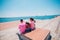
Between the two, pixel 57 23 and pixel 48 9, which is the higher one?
pixel 48 9

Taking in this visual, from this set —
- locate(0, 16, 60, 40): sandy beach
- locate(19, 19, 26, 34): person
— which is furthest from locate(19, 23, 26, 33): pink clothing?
locate(0, 16, 60, 40): sandy beach

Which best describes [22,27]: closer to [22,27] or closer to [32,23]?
[22,27]

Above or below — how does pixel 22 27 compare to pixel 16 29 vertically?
above

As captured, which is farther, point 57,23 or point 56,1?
point 57,23

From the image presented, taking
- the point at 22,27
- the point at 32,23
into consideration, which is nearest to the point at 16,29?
the point at 22,27

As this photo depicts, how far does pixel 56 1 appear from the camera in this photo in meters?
2.40

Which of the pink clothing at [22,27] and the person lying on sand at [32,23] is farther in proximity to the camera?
the person lying on sand at [32,23]

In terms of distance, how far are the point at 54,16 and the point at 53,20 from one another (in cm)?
17

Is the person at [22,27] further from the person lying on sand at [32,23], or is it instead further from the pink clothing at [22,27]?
the person lying on sand at [32,23]

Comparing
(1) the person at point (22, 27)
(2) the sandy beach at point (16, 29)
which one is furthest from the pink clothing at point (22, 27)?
(2) the sandy beach at point (16, 29)

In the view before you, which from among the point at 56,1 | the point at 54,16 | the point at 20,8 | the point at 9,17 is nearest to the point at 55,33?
the point at 54,16

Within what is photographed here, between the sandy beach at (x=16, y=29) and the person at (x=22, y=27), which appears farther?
the sandy beach at (x=16, y=29)

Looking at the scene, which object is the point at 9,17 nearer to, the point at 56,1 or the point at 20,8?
the point at 20,8

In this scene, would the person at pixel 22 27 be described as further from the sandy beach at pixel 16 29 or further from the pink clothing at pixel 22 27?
the sandy beach at pixel 16 29
